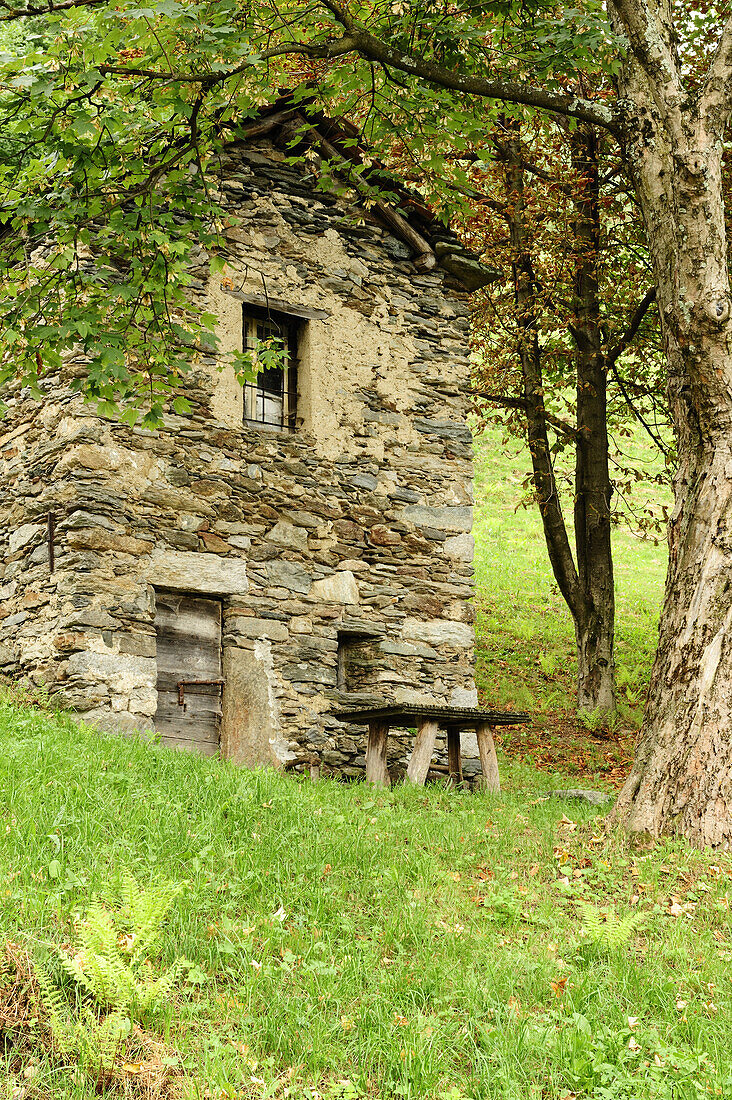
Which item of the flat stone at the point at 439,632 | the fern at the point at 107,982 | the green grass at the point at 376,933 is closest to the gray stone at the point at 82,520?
the green grass at the point at 376,933

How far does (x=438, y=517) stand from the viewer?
392 inches

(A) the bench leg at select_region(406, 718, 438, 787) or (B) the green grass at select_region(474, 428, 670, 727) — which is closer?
(A) the bench leg at select_region(406, 718, 438, 787)

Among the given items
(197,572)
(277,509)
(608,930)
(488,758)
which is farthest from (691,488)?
(197,572)

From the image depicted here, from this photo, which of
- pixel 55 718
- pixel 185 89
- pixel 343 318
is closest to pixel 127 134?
pixel 185 89

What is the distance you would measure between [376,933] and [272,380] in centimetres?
620

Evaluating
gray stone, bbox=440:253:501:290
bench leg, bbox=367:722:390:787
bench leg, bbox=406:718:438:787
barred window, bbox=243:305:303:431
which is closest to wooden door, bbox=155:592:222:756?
bench leg, bbox=367:722:390:787

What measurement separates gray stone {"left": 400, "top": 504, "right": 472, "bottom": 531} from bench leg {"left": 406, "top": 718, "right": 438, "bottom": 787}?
2.42 metres

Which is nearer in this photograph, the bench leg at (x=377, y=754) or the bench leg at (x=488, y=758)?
the bench leg at (x=377, y=754)

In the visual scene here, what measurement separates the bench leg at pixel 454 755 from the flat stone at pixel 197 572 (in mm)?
2357

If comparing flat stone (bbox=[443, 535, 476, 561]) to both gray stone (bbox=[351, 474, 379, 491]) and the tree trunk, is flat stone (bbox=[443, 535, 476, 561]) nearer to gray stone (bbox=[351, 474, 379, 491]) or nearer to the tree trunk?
gray stone (bbox=[351, 474, 379, 491])

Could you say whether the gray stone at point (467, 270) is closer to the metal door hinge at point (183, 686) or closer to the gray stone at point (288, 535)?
the gray stone at point (288, 535)

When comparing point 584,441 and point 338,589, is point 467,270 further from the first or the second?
point 338,589

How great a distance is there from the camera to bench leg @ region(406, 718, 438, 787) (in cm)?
803

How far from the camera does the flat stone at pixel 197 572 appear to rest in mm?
8047
